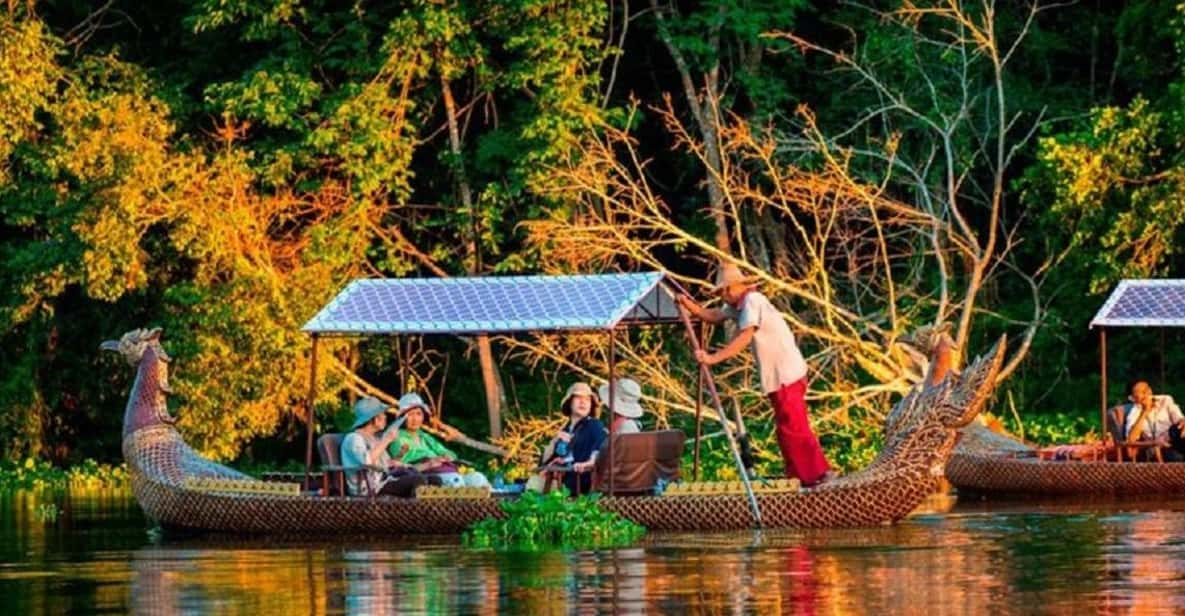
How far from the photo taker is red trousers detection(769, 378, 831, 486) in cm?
2191

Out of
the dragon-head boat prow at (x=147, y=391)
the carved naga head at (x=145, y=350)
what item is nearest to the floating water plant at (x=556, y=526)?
the dragon-head boat prow at (x=147, y=391)

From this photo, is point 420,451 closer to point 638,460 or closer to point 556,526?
point 638,460

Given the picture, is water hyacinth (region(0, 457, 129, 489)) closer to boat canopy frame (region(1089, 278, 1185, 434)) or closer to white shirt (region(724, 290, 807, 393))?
boat canopy frame (region(1089, 278, 1185, 434))

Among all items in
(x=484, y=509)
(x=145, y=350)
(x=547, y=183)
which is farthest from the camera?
(x=547, y=183)

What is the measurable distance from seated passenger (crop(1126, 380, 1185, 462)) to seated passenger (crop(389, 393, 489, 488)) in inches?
271

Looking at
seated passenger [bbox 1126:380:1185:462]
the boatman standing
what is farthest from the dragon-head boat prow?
seated passenger [bbox 1126:380:1185:462]

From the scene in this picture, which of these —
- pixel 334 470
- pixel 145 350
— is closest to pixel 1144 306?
pixel 334 470

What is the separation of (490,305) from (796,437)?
241 cm

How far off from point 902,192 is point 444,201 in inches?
211

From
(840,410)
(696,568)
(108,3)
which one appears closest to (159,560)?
(696,568)

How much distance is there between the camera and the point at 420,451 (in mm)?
23172

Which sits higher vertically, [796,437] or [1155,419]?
[1155,419]

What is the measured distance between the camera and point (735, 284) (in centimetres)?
2234

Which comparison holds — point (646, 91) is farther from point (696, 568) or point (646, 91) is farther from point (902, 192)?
point (696, 568)
